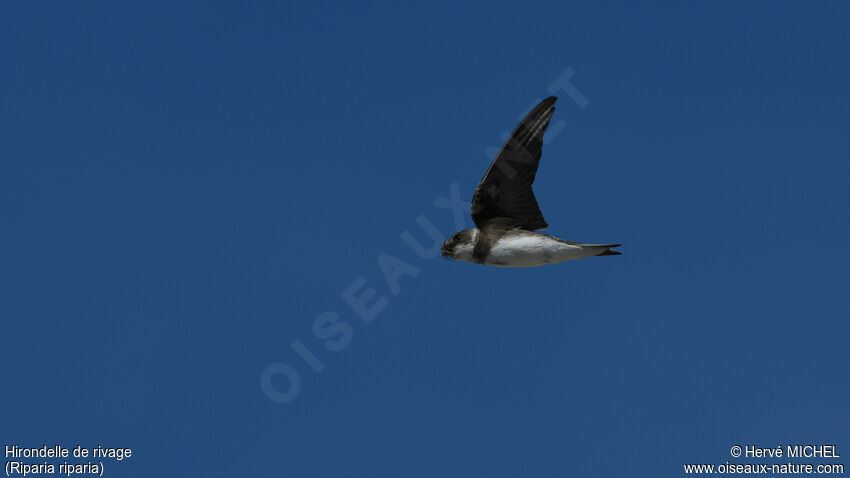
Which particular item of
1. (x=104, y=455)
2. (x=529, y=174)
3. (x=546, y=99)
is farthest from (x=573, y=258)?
(x=104, y=455)

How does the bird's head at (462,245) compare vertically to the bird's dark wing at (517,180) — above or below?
below

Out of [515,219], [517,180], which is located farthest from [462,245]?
[517,180]

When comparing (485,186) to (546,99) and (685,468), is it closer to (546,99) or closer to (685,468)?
(546,99)

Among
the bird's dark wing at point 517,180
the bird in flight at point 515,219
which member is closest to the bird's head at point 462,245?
the bird in flight at point 515,219

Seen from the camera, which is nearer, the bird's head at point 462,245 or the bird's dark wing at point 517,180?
the bird's dark wing at point 517,180

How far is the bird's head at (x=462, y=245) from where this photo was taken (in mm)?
13055

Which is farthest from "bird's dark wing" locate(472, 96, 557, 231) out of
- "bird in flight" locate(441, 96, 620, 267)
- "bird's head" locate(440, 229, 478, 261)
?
"bird's head" locate(440, 229, 478, 261)

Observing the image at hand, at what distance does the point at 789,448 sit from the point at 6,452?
607 inches

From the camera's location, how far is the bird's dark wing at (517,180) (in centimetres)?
1197

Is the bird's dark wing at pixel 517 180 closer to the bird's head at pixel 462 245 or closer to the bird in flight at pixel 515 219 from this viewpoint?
the bird in flight at pixel 515 219

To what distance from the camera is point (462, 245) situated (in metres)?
13.1

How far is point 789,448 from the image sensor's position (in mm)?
14133

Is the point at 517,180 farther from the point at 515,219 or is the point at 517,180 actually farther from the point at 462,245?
the point at 462,245

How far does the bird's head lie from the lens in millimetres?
13055
